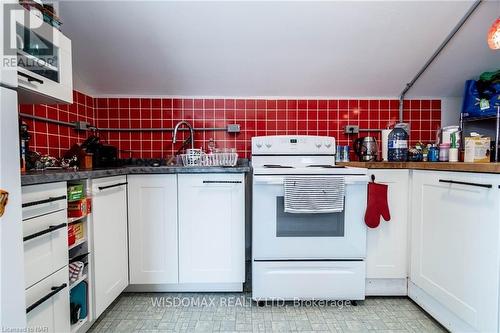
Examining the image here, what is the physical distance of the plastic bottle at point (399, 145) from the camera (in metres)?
1.90

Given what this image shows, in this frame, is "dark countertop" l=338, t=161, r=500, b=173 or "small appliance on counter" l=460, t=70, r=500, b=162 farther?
"small appliance on counter" l=460, t=70, r=500, b=162

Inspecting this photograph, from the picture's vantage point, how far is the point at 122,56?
1835 mm

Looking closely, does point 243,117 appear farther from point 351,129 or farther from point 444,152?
point 444,152

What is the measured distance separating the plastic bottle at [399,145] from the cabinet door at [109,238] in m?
1.95

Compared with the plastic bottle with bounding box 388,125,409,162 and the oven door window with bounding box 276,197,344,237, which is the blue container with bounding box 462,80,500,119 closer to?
the plastic bottle with bounding box 388,125,409,162

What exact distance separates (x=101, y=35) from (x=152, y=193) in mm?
1098

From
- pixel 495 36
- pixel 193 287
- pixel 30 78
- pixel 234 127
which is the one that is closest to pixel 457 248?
pixel 495 36

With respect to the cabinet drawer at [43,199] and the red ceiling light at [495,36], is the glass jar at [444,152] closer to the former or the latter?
the red ceiling light at [495,36]

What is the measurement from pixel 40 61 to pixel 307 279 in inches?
69.9

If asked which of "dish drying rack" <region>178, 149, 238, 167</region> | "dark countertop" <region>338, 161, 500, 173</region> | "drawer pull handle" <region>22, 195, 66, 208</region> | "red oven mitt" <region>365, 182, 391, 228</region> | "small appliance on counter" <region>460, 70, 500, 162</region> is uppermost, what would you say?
"small appliance on counter" <region>460, 70, 500, 162</region>

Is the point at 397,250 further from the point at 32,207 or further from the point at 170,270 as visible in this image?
the point at 32,207

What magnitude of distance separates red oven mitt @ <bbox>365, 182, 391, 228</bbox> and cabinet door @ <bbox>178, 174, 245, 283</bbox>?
801 millimetres

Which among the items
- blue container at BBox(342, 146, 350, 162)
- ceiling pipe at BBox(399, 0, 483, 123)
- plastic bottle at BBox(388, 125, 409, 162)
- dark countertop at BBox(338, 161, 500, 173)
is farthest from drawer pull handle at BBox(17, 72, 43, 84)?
ceiling pipe at BBox(399, 0, 483, 123)

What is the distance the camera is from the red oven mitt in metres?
1.57
